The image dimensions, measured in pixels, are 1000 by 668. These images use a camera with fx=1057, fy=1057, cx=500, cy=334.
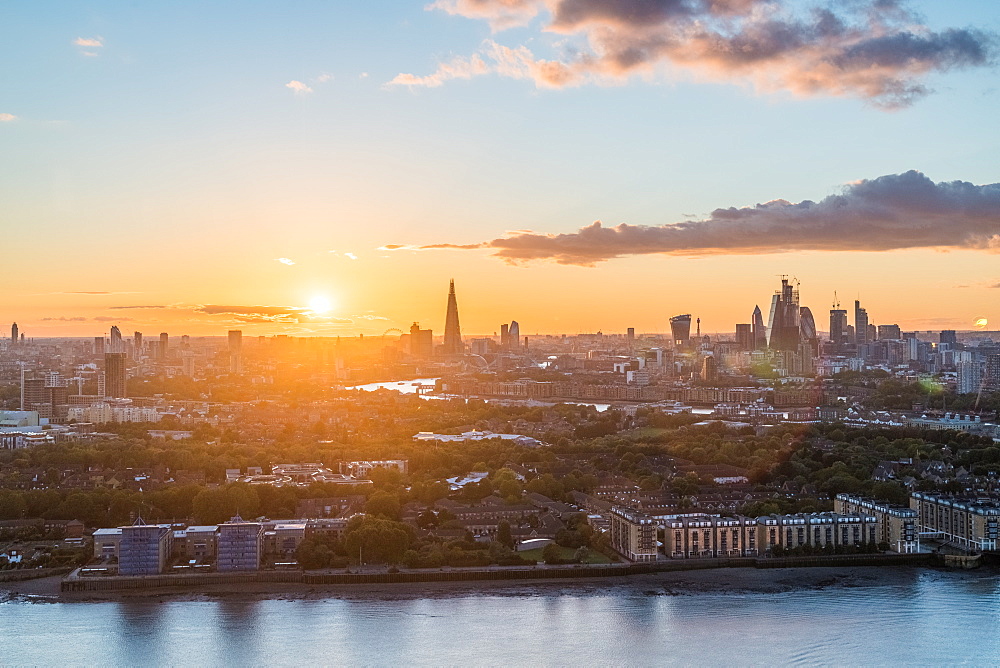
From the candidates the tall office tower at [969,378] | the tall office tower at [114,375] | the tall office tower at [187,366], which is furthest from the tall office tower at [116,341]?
the tall office tower at [969,378]

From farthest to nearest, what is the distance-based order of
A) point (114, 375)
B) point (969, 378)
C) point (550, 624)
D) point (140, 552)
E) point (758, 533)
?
1. point (114, 375)
2. point (969, 378)
3. point (758, 533)
4. point (140, 552)
5. point (550, 624)

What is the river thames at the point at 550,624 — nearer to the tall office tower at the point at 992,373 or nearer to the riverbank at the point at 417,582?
the riverbank at the point at 417,582

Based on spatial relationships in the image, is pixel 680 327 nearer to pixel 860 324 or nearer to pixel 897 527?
pixel 860 324

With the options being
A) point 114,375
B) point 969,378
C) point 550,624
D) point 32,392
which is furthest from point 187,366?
point 550,624

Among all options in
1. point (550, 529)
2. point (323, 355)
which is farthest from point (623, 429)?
point (323, 355)

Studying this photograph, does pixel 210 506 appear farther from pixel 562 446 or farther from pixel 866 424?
pixel 866 424

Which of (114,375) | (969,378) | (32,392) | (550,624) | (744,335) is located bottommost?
(550,624)

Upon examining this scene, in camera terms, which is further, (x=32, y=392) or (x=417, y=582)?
(x=32, y=392)
